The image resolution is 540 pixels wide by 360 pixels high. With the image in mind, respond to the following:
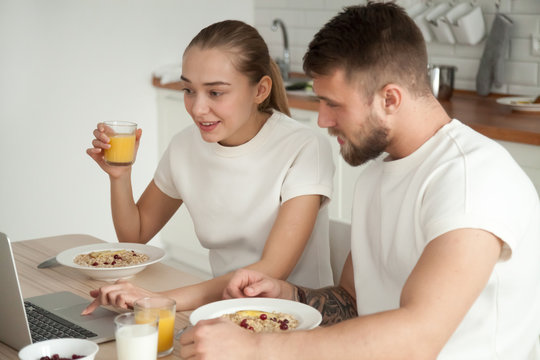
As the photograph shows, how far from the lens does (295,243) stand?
1.96 metres

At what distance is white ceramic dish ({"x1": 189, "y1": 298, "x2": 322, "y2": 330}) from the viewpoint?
1.51 metres

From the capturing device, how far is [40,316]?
65.3 inches

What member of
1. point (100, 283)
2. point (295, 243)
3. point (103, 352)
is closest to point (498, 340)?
point (295, 243)

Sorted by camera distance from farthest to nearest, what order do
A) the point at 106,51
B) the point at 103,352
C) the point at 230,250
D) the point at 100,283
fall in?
the point at 106,51 < the point at 230,250 < the point at 100,283 < the point at 103,352

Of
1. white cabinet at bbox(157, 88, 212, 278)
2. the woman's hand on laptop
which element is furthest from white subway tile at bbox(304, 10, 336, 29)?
the woman's hand on laptop

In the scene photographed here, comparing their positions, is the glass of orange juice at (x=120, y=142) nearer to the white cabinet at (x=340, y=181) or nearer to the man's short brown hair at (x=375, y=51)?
the man's short brown hair at (x=375, y=51)

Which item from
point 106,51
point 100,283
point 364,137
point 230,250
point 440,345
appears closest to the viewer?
point 440,345

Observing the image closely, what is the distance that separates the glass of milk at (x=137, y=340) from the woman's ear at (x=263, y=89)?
946 mm

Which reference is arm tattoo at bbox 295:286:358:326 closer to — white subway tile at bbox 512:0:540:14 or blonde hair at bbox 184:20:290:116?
blonde hair at bbox 184:20:290:116

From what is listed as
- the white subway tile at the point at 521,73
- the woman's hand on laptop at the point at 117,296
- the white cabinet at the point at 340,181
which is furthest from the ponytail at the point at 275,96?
the white subway tile at the point at 521,73

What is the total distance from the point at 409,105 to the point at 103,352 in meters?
0.76

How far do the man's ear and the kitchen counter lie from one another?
4.47 feet

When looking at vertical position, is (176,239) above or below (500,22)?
below

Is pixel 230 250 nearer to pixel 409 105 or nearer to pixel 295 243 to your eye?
pixel 295 243
